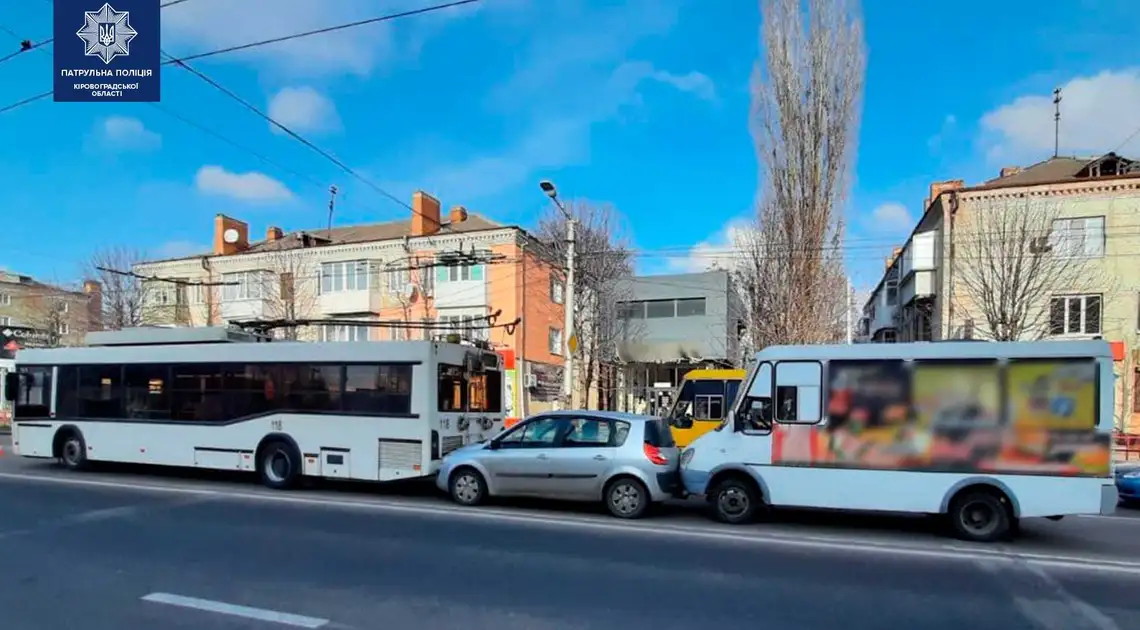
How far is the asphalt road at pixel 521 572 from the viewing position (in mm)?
5242

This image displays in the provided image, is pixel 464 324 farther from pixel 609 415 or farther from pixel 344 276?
pixel 609 415

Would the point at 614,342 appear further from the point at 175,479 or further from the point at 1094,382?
the point at 1094,382

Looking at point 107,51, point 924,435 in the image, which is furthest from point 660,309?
point 107,51

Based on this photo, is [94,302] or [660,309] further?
[94,302]

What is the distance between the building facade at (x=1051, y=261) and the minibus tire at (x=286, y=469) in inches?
845

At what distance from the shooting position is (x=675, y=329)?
121ft

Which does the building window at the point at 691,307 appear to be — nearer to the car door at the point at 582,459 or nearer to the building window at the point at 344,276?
the building window at the point at 344,276

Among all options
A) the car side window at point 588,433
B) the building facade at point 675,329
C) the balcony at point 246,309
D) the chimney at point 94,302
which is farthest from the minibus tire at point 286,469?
the chimney at point 94,302

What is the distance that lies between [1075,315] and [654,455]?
72.4 feet

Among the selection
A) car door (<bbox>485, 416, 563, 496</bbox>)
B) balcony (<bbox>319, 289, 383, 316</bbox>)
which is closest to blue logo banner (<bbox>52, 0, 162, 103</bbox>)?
car door (<bbox>485, 416, 563, 496</bbox>)

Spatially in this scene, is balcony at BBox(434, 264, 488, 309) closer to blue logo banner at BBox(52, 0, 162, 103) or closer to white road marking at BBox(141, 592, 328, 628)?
blue logo banner at BBox(52, 0, 162, 103)

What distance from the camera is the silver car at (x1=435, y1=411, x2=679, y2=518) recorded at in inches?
381

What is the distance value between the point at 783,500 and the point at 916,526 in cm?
197

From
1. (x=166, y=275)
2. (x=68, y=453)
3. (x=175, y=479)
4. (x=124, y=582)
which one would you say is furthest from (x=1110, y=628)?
(x=166, y=275)
